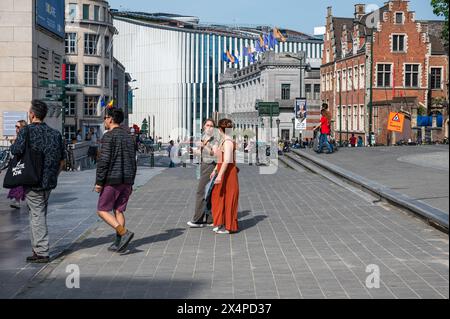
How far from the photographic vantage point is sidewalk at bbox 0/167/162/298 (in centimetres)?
788

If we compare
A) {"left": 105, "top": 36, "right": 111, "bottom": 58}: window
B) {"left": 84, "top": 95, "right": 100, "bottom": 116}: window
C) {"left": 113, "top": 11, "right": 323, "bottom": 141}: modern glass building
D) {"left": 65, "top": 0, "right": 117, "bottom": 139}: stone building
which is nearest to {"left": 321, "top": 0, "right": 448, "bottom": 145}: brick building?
{"left": 65, "top": 0, "right": 117, "bottom": 139}: stone building

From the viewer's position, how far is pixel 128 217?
1277 centimetres

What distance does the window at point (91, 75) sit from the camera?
70938 millimetres

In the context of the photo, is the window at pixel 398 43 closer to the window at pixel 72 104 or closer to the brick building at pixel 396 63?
the brick building at pixel 396 63

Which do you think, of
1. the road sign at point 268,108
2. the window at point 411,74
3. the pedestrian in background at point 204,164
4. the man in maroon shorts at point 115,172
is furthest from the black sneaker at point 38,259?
the window at point 411,74

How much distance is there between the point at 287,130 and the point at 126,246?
248ft

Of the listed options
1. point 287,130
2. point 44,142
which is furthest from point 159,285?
point 287,130

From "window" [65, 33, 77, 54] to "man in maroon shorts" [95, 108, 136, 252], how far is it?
62874 mm

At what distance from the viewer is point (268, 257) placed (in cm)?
874

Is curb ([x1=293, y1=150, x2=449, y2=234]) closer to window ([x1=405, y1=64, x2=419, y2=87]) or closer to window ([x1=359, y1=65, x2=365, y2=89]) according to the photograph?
window ([x1=359, y1=65, x2=365, y2=89])

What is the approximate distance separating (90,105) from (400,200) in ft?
201

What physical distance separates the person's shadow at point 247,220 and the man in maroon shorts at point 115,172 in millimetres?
2559

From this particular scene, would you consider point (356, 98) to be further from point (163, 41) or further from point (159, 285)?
point (163, 41)

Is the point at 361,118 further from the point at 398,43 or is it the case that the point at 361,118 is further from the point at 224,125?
the point at 224,125
